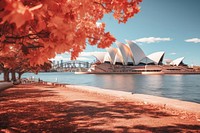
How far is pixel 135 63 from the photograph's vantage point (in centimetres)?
13350

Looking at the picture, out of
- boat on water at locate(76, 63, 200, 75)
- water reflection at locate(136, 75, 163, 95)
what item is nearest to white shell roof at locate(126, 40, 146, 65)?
boat on water at locate(76, 63, 200, 75)

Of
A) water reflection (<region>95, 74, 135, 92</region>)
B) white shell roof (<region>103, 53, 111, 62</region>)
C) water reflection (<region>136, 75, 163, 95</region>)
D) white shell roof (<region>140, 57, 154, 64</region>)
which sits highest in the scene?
white shell roof (<region>103, 53, 111, 62</region>)

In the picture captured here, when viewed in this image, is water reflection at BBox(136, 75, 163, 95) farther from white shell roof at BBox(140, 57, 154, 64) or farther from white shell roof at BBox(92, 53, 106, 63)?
white shell roof at BBox(92, 53, 106, 63)

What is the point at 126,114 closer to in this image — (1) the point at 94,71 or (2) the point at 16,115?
(2) the point at 16,115

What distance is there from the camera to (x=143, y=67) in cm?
13775

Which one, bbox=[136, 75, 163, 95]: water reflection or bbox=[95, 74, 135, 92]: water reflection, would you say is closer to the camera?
bbox=[136, 75, 163, 95]: water reflection

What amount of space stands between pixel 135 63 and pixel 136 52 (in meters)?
13.9

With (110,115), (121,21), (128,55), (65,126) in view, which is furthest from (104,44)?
(128,55)

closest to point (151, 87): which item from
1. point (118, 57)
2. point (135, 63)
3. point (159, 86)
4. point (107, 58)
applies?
point (159, 86)

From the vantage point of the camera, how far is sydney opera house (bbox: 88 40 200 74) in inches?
4882

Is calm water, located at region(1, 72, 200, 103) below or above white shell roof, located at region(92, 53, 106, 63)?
below

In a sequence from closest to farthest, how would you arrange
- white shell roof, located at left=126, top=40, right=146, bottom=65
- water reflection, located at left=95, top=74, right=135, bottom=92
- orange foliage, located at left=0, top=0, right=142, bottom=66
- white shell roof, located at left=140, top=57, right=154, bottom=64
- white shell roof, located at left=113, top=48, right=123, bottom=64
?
orange foliage, located at left=0, top=0, right=142, bottom=66
water reflection, located at left=95, top=74, right=135, bottom=92
white shell roof, located at left=126, top=40, right=146, bottom=65
white shell roof, located at left=113, top=48, right=123, bottom=64
white shell roof, located at left=140, top=57, right=154, bottom=64

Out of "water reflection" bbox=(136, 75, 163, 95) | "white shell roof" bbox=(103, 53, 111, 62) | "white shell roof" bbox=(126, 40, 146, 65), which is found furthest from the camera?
"white shell roof" bbox=(103, 53, 111, 62)

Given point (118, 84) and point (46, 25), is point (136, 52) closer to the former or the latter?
point (118, 84)
